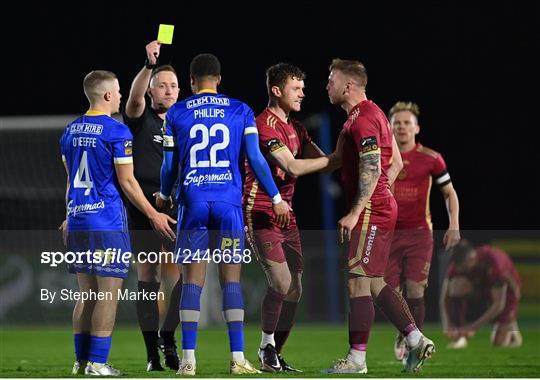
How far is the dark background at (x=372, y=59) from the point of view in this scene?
24109mm

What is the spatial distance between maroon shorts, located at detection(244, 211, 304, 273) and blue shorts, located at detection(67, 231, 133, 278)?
107 cm

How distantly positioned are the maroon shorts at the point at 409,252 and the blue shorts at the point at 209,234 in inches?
128

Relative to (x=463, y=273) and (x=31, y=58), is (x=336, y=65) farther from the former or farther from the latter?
(x=31, y=58)

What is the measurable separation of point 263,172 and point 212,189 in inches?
14.5

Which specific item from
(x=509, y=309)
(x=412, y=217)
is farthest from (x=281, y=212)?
(x=509, y=309)

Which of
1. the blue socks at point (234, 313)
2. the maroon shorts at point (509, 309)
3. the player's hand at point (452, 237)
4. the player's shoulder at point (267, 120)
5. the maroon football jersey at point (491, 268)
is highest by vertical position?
the player's shoulder at point (267, 120)

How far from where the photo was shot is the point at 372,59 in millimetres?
25938

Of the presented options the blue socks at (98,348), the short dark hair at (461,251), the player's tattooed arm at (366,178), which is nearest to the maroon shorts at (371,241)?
the player's tattooed arm at (366,178)

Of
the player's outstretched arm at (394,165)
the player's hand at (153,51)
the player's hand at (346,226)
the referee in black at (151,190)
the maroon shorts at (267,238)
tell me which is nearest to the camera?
the player's hand at (346,226)

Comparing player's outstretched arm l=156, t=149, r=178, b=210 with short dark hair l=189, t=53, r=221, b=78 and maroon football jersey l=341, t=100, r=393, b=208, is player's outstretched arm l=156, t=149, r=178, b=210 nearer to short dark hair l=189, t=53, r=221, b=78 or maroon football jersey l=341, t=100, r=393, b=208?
short dark hair l=189, t=53, r=221, b=78

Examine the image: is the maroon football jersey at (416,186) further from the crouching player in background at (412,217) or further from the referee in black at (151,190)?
the referee in black at (151,190)

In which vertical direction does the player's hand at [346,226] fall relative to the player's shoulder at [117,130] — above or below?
below

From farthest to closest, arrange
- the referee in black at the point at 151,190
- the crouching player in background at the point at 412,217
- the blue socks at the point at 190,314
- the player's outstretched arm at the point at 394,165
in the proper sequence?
1. the crouching player in background at the point at 412,217
2. the referee in black at the point at 151,190
3. the player's outstretched arm at the point at 394,165
4. the blue socks at the point at 190,314

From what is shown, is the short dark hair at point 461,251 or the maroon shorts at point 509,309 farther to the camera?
the short dark hair at point 461,251
